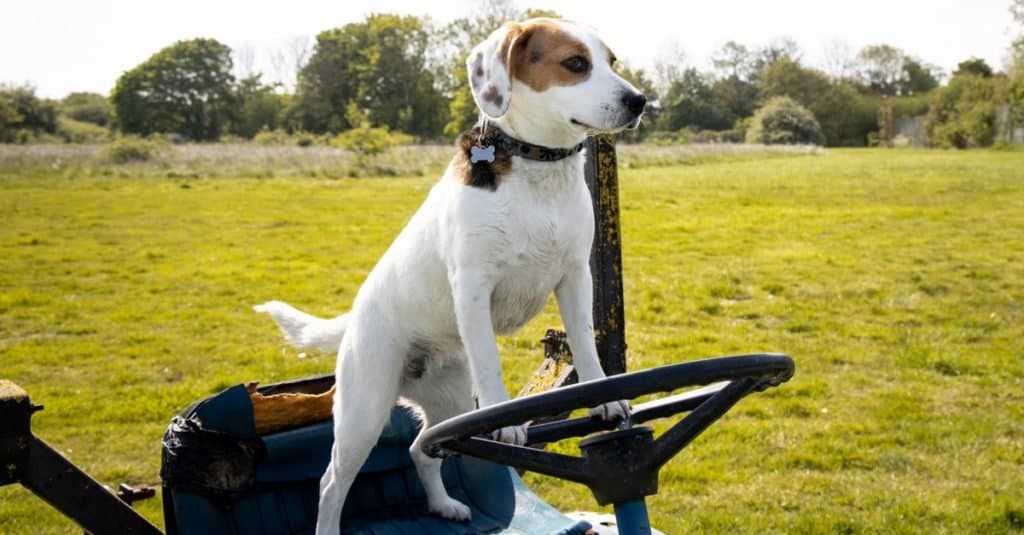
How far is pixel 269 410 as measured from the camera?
8.98 ft

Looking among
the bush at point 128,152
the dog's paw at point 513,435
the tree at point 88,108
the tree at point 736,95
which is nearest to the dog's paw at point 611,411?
the dog's paw at point 513,435

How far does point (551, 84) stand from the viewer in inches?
79.7

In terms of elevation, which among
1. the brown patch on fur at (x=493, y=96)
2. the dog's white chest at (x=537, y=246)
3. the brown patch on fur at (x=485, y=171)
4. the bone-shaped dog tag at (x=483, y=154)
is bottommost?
the dog's white chest at (x=537, y=246)

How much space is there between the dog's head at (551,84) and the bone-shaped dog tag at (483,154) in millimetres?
67

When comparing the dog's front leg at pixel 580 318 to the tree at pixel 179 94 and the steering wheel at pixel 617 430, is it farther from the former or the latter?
the tree at pixel 179 94

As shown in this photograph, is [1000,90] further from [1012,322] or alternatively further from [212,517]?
[212,517]

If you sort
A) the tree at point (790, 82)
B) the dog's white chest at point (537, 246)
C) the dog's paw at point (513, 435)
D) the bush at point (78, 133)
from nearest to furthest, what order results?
the dog's paw at point (513, 435)
the dog's white chest at point (537, 246)
the bush at point (78, 133)
the tree at point (790, 82)

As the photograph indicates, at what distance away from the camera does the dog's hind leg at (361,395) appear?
238 cm

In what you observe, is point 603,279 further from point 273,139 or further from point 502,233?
point 273,139

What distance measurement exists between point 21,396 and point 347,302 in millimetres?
6864

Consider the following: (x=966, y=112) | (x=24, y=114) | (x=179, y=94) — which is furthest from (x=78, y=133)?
(x=966, y=112)

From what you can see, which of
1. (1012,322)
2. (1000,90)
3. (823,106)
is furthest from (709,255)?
(823,106)

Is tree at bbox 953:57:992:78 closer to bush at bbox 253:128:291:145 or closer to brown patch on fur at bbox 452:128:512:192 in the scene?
bush at bbox 253:128:291:145

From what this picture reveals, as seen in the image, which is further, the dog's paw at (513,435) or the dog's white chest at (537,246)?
the dog's white chest at (537,246)
